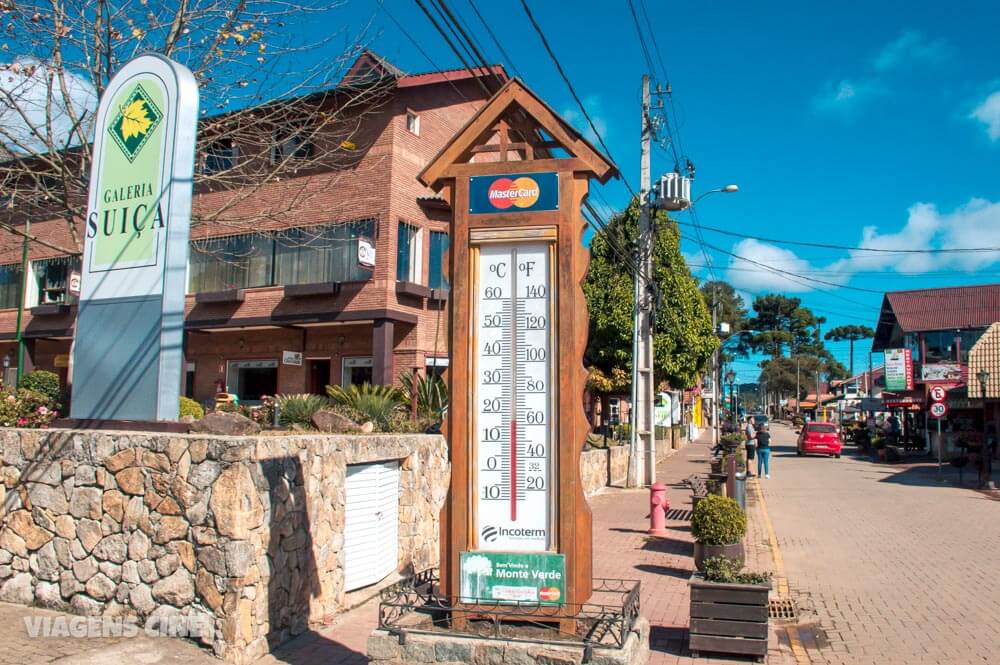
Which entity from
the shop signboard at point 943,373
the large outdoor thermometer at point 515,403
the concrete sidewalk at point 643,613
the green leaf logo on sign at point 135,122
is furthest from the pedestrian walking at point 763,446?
the green leaf logo on sign at point 135,122

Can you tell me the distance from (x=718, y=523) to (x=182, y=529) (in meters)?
5.79

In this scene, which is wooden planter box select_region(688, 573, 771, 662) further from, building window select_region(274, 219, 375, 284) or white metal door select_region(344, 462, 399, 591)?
building window select_region(274, 219, 375, 284)

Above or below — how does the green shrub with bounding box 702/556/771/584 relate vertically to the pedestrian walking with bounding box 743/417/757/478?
below

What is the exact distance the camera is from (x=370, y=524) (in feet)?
28.9

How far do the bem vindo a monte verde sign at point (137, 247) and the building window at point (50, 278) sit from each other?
1958 cm

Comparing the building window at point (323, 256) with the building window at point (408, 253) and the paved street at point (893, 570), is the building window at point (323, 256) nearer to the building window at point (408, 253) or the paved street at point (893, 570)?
the building window at point (408, 253)

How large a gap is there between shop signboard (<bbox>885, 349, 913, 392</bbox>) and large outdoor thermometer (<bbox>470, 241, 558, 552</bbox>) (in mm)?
37333

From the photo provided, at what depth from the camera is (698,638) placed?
23.2ft

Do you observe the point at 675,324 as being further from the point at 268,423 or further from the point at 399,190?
the point at 268,423

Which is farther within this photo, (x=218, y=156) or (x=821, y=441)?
(x=821, y=441)

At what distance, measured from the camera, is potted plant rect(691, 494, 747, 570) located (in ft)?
30.0

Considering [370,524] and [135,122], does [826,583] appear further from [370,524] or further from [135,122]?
[135,122]

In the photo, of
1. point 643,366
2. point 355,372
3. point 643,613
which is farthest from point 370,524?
point 643,366

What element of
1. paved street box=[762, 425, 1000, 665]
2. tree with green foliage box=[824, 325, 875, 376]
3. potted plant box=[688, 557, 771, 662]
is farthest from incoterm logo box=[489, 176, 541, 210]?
tree with green foliage box=[824, 325, 875, 376]
